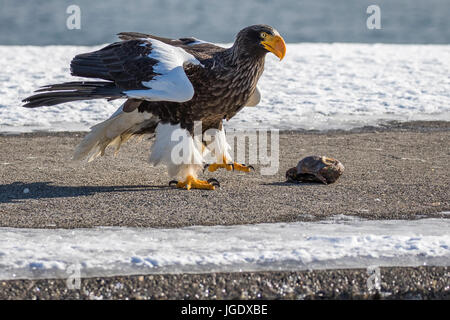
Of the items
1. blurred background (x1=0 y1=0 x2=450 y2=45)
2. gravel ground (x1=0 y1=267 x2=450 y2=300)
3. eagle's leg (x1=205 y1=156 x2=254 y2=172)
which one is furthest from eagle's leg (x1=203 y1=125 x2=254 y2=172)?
blurred background (x1=0 y1=0 x2=450 y2=45)

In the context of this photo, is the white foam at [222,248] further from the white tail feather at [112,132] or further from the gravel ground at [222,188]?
the white tail feather at [112,132]

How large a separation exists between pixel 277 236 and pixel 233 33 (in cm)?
3207

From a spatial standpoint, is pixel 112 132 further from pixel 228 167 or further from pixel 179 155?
pixel 228 167

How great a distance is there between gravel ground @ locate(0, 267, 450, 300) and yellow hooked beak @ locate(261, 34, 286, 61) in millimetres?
2631

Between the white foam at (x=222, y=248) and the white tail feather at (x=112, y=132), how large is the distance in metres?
1.83

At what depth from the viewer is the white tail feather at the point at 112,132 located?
7168 millimetres

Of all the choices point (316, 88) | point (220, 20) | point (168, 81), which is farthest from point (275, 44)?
point (220, 20)

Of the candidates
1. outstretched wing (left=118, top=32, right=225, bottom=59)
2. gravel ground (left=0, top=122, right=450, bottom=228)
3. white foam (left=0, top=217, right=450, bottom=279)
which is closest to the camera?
white foam (left=0, top=217, right=450, bottom=279)

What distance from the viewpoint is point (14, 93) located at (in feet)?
38.1

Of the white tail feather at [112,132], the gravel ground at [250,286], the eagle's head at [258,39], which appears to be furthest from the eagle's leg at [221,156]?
the gravel ground at [250,286]

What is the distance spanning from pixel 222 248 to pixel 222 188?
184 cm

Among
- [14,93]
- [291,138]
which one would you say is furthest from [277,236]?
[14,93]

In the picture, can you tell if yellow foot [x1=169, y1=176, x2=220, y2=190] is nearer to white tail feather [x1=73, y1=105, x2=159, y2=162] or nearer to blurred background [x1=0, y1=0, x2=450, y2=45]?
white tail feather [x1=73, y1=105, x2=159, y2=162]

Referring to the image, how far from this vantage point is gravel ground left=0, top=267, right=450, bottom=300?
450 centimetres
